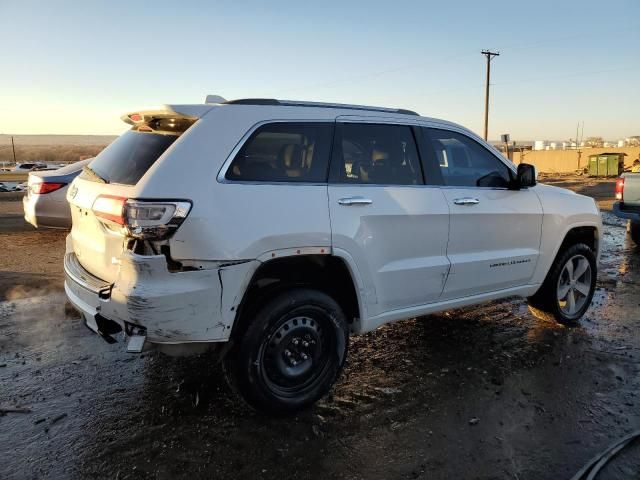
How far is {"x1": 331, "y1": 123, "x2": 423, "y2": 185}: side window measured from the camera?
3471 mm

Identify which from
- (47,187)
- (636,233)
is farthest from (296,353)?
(636,233)

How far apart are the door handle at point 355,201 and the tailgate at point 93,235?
4.26 ft

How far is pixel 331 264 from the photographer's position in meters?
3.39

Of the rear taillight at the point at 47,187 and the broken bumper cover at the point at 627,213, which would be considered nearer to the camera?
the rear taillight at the point at 47,187

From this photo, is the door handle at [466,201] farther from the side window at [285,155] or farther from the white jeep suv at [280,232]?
the side window at [285,155]

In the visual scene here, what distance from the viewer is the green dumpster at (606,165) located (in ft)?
128

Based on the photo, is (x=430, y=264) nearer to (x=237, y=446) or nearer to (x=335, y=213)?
(x=335, y=213)

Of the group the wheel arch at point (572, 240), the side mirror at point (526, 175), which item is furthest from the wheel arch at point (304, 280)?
the wheel arch at point (572, 240)

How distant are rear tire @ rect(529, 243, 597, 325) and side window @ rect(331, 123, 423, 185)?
2.01 m

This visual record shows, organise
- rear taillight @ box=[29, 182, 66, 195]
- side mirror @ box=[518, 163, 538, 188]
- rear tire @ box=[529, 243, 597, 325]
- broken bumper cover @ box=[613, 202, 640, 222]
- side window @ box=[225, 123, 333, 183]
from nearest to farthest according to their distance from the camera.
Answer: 1. side window @ box=[225, 123, 333, 183]
2. side mirror @ box=[518, 163, 538, 188]
3. rear tire @ box=[529, 243, 597, 325]
4. rear taillight @ box=[29, 182, 66, 195]
5. broken bumper cover @ box=[613, 202, 640, 222]

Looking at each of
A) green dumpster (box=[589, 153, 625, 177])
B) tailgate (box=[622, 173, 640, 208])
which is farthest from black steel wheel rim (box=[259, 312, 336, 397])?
green dumpster (box=[589, 153, 625, 177])

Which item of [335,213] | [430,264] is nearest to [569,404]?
[430,264]

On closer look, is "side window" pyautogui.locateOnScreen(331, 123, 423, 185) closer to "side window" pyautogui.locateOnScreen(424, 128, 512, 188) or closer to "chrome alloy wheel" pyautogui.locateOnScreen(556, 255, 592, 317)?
"side window" pyautogui.locateOnScreen(424, 128, 512, 188)

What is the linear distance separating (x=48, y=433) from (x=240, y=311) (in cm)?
134
